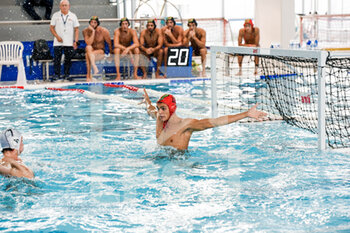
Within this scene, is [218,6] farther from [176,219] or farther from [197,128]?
[176,219]

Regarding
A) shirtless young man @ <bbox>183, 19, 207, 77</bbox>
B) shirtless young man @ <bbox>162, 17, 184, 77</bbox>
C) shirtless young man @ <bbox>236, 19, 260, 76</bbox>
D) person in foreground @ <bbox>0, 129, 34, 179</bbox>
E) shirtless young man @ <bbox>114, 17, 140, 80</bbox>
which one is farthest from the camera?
shirtless young man @ <bbox>236, 19, 260, 76</bbox>

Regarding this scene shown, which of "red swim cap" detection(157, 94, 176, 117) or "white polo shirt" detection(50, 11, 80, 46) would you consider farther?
"white polo shirt" detection(50, 11, 80, 46)

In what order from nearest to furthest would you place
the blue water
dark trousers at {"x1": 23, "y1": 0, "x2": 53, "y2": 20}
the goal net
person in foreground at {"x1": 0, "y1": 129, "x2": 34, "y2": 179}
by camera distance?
the blue water → person in foreground at {"x1": 0, "y1": 129, "x2": 34, "y2": 179} → the goal net → dark trousers at {"x1": 23, "y1": 0, "x2": 53, "y2": 20}

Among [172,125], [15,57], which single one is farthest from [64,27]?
[172,125]

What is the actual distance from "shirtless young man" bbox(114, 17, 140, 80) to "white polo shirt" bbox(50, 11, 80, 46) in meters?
1.00

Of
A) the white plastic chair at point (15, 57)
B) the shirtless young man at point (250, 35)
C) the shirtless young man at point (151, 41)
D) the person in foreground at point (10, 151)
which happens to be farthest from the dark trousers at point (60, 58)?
the person in foreground at point (10, 151)

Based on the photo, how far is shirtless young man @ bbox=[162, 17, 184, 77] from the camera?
12.5 metres

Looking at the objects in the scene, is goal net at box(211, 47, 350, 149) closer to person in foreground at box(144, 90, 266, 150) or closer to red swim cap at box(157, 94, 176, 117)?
person in foreground at box(144, 90, 266, 150)

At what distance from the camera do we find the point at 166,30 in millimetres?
12617

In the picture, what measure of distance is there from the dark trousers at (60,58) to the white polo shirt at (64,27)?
111 millimetres

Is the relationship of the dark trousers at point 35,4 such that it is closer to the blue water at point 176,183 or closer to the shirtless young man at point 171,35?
the shirtless young man at point 171,35

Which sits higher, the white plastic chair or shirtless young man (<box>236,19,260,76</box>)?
shirtless young man (<box>236,19,260,76</box>)

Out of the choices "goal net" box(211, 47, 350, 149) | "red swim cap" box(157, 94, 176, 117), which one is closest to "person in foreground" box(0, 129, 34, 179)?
"red swim cap" box(157, 94, 176, 117)

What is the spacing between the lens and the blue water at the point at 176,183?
3.59 meters
